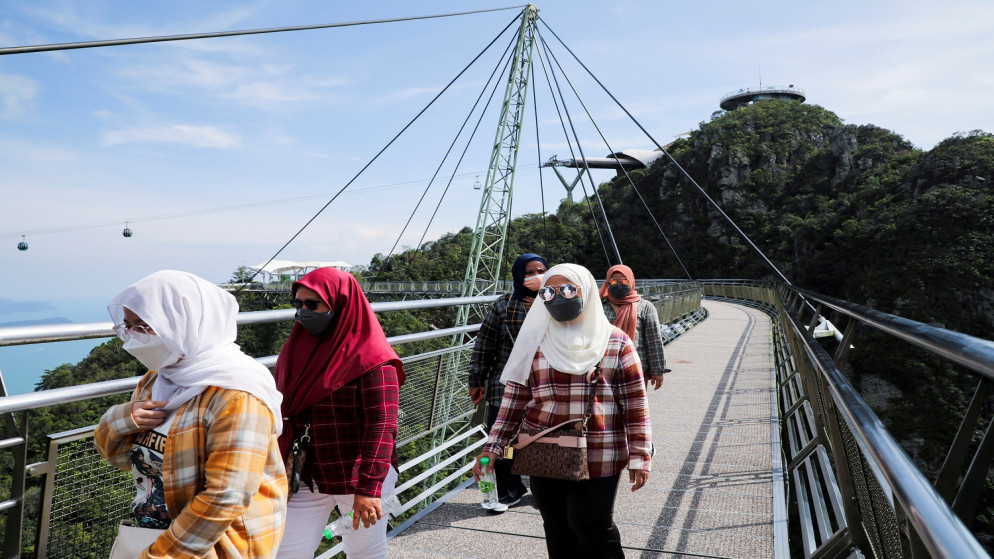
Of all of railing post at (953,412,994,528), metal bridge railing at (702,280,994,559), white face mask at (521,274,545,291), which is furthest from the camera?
white face mask at (521,274,545,291)

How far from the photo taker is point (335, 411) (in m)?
2.49

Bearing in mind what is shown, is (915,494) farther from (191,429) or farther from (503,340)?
(503,340)

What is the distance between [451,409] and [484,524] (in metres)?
1.36

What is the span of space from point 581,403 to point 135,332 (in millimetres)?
1582

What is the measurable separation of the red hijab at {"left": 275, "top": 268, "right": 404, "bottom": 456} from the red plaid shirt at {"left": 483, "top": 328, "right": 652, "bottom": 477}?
1.96 ft

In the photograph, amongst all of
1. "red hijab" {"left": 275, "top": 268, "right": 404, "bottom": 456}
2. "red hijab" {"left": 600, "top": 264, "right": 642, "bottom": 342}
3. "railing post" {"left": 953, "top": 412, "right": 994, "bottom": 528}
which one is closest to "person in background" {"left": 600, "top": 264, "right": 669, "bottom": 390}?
"red hijab" {"left": 600, "top": 264, "right": 642, "bottom": 342}

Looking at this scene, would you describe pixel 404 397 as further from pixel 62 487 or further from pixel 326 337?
pixel 62 487

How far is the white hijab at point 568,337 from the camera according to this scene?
264 cm

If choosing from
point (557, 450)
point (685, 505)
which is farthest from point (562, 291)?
point (685, 505)

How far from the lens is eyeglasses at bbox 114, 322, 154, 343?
1.68 meters

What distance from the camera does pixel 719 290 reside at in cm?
4088

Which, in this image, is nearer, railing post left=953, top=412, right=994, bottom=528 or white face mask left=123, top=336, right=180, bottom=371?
railing post left=953, top=412, right=994, bottom=528

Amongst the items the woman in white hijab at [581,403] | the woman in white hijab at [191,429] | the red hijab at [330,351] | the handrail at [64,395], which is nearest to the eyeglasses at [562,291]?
the woman in white hijab at [581,403]

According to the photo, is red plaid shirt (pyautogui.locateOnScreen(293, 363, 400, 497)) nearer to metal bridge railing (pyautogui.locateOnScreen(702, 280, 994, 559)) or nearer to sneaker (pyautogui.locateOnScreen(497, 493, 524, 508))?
metal bridge railing (pyautogui.locateOnScreen(702, 280, 994, 559))
